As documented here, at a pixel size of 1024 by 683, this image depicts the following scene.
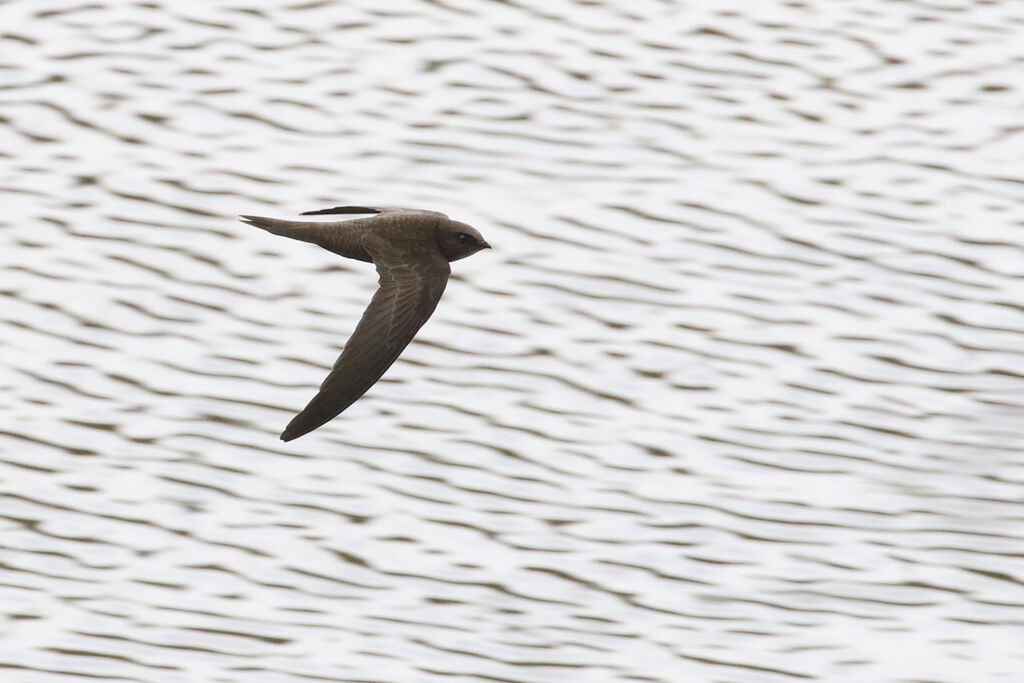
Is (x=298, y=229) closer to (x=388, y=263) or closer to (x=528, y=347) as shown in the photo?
(x=388, y=263)

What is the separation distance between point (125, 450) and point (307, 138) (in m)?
4.03

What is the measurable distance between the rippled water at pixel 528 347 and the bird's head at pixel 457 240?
310 cm

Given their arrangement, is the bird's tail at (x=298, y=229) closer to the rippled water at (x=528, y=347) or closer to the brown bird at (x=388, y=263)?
the brown bird at (x=388, y=263)

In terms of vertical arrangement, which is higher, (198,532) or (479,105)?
(479,105)

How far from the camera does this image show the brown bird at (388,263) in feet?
25.8

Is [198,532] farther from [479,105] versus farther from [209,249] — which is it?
[479,105]

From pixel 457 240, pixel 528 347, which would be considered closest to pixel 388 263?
pixel 457 240

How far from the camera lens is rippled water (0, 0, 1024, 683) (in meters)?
11.4

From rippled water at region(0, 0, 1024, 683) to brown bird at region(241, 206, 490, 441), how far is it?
3046 millimetres

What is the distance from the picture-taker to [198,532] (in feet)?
38.7

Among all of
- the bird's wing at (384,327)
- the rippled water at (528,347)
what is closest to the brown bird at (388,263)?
the bird's wing at (384,327)

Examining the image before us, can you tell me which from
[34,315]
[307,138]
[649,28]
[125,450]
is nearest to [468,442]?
[125,450]

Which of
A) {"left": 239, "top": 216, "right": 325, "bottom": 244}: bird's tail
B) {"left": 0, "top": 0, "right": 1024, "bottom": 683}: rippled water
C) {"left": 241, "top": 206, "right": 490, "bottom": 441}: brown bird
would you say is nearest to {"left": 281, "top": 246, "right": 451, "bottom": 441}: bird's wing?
{"left": 241, "top": 206, "right": 490, "bottom": 441}: brown bird

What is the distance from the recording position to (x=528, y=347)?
13.4 meters
